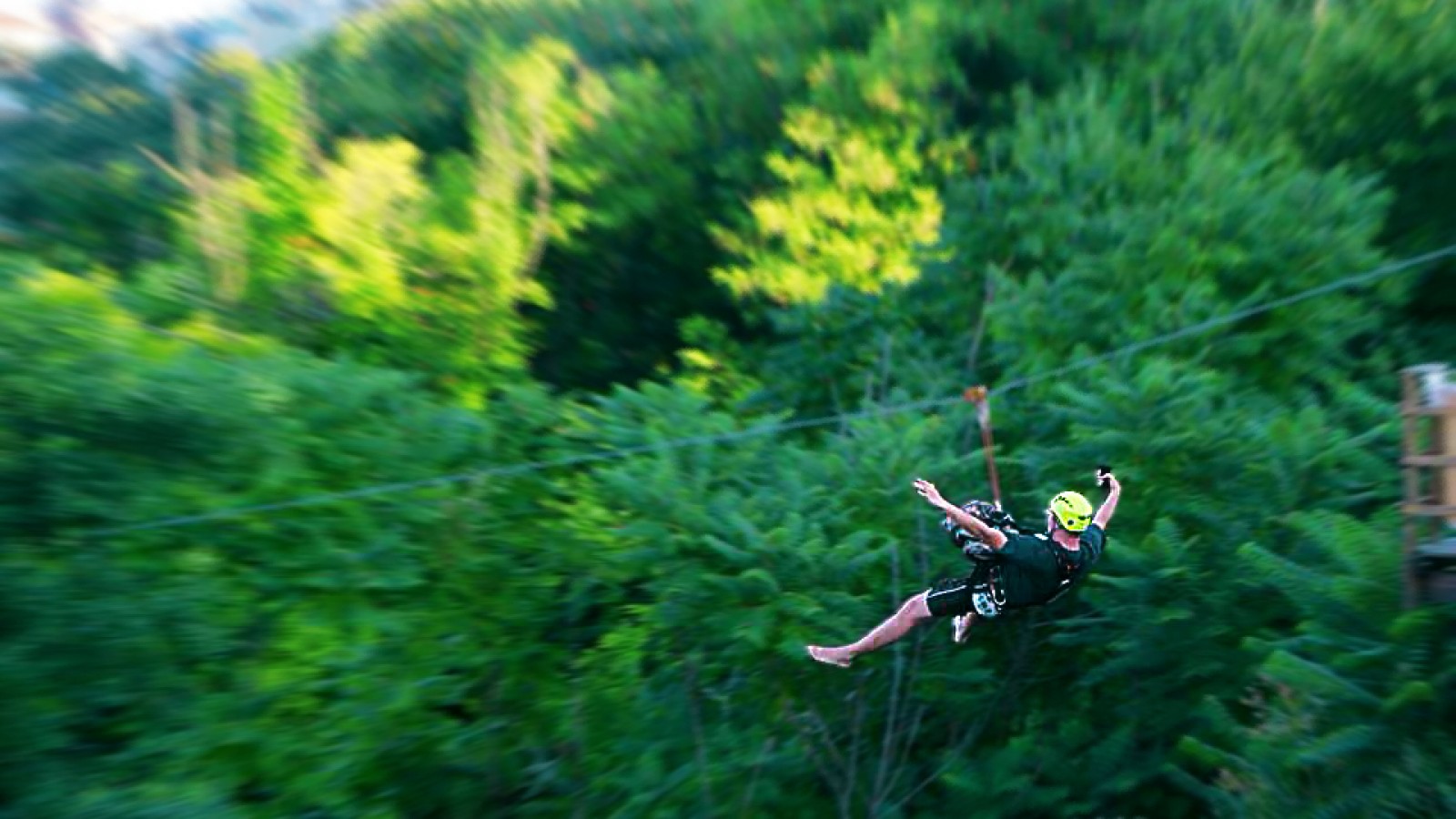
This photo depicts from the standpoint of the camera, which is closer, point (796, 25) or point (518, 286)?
point (518, 286)

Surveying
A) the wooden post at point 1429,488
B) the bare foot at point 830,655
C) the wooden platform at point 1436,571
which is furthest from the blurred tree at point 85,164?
the wooden platform at point 1436,571

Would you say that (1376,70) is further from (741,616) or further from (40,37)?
(40,37)

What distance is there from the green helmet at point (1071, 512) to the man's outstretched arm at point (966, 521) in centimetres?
38

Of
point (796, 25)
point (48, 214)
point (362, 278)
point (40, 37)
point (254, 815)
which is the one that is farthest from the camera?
point (40, 37)

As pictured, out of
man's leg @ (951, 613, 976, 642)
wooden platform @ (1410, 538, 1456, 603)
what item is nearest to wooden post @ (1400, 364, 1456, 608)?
wooden platform @ (1410, 538, 1456, 603)

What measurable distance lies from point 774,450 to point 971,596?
4444mm

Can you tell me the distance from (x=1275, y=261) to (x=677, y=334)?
30.7 ft

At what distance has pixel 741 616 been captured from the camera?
10133 mm

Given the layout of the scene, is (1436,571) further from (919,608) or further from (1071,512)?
(919,608)

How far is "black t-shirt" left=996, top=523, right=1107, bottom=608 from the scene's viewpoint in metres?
6.86

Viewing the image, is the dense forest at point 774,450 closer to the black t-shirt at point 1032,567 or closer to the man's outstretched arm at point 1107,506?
the man's outstretched arm at point 1107,506

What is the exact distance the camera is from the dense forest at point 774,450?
7.83m

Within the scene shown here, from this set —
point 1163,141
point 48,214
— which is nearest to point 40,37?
point 48,214

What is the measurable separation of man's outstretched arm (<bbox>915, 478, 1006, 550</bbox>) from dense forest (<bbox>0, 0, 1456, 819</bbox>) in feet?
7.95
